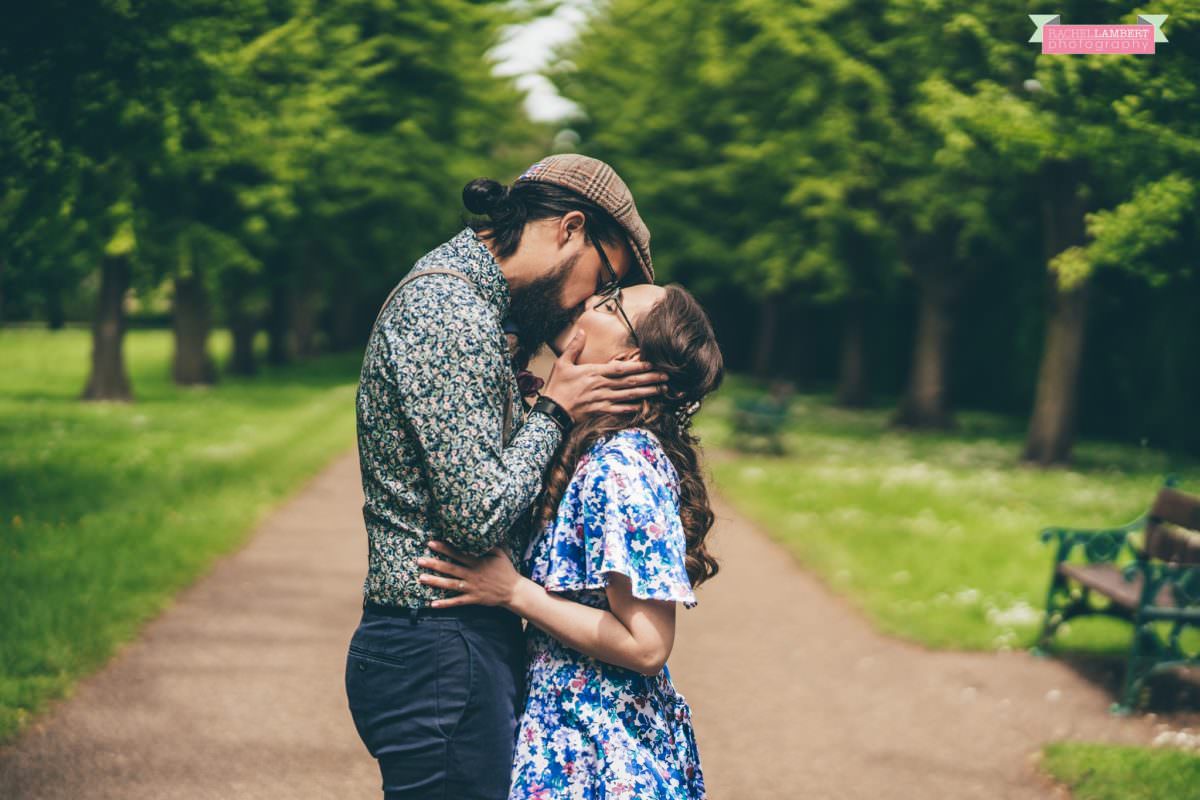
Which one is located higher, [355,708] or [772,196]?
[772,196]

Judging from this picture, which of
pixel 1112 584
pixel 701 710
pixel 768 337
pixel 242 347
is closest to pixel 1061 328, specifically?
pixel 1112 584

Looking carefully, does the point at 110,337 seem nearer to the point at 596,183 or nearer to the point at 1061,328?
the point at 1061,328

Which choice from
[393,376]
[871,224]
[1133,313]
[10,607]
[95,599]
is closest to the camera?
[393,376]

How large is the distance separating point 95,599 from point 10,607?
532 mm

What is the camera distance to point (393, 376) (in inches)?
89.3

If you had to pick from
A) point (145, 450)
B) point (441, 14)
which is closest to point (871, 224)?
point (145, 450)

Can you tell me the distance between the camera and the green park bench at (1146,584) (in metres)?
6.06

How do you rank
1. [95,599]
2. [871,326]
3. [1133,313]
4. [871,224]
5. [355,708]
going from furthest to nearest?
[871,326] < [1133,313] < [871,224] < [95,599] < [355,708]

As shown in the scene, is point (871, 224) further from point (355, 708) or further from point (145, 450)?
point (355, 708)

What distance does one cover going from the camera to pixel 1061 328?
15688 mm

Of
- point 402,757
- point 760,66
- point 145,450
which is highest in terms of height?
point 760,66

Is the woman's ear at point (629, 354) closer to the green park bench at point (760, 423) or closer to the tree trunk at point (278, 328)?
the green park bench at point (760, 423)

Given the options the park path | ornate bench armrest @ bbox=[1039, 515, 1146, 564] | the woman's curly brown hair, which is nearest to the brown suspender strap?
the woman's curly brown hair

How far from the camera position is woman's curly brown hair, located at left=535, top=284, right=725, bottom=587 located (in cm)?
236
